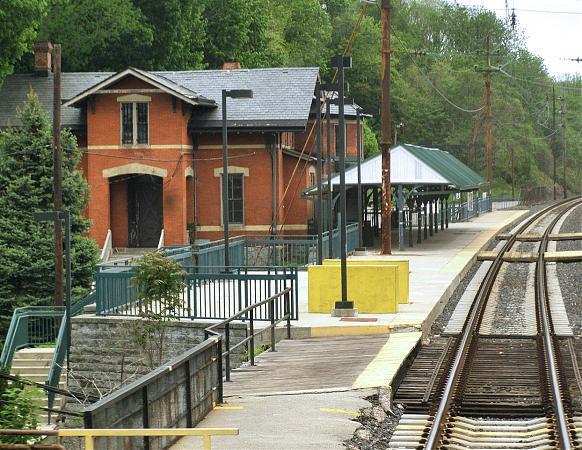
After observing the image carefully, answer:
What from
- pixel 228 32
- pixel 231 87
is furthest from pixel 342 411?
pixel 228 32

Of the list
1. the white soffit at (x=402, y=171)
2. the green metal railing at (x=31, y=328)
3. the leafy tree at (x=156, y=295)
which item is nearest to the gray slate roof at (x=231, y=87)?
the white soffit at (x=402, y=171)

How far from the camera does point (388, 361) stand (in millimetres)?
16875

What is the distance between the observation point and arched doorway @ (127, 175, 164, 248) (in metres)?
45.4

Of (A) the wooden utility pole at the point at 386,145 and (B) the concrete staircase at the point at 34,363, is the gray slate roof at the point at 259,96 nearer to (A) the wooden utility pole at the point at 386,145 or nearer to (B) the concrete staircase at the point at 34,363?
(A) the wooden utility pole at the point at 386,145

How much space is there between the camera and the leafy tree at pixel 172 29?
218 ft

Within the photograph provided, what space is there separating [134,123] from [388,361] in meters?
29.1

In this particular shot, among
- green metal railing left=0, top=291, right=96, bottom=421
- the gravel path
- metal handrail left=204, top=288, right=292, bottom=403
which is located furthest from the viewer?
green metal railing left=0, top=291, right=96, bottom=421

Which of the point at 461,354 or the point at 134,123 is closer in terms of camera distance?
the point at 461,354

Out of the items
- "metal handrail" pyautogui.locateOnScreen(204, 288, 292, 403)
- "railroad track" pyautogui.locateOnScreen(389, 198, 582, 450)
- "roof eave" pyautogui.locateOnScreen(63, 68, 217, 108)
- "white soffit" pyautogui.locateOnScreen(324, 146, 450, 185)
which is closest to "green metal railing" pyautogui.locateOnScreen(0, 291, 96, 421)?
"metal handrail" pyautogui.locateOnScreen(204, 288, 292, 403)

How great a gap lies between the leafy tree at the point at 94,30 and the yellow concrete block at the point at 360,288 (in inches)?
1633

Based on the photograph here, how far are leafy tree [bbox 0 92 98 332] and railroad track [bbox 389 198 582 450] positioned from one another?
16144 millimetres

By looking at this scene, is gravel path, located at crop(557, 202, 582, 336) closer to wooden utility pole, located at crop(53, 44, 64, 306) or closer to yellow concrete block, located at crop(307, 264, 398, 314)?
yellow concrete block, located at crop(307, 264, 398, 314)

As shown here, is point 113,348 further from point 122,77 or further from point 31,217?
point 122,77

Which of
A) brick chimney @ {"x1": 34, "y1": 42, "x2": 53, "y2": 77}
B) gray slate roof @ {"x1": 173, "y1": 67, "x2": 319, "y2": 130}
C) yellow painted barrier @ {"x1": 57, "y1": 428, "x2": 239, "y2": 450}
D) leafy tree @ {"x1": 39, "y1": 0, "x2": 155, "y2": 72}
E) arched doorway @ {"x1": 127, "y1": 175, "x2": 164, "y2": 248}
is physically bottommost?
yellow painted barrier @ {"x1": 57, "y1": 428, "x2": 239, "y2": 450}
